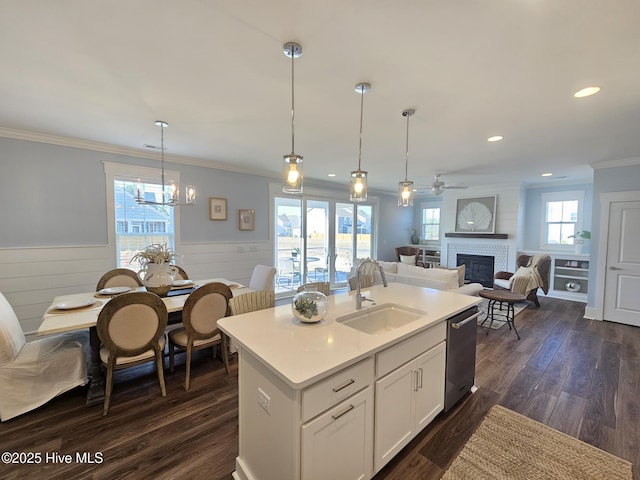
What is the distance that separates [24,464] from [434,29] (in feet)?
11.8

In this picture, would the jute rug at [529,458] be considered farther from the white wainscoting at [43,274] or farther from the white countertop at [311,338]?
the white wainscoting at [43,274]

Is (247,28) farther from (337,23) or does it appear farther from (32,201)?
(32,201)

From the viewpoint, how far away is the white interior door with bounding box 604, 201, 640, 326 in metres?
4.12

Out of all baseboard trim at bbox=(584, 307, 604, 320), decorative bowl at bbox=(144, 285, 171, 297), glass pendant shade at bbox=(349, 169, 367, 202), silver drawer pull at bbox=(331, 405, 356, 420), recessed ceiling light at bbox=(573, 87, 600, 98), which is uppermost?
recessed ceiling light at bbox=(573, 87, 600, 98)

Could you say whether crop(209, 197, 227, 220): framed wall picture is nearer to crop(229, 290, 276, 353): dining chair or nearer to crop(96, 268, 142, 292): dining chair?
crop(96, 268, 142, 292): dining chair

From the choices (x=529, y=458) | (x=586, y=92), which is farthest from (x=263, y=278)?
(x=586, y=92)

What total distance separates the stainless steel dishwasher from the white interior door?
375cm

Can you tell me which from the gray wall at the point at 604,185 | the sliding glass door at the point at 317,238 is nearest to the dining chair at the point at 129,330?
the sliding glass door at the point at 317,238

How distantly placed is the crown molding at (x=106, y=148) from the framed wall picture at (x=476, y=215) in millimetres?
5377

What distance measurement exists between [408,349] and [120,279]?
133 inches

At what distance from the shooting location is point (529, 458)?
5.90 feet

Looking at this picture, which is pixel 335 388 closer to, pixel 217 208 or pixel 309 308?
pixel 309 308

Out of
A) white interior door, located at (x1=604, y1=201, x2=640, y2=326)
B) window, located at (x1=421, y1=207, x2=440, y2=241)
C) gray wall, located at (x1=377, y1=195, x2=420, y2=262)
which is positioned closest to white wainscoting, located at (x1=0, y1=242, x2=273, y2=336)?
gray wall, located at (x1=377, y1=195, x2=420, y2=262)

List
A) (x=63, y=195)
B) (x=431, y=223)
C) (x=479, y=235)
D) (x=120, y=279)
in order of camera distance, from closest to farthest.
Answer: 1. (x=120, y=279)
2. (x=63, y=195)
3. (x=479, y=235)
4. (x=431, y=223)
